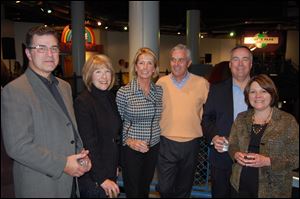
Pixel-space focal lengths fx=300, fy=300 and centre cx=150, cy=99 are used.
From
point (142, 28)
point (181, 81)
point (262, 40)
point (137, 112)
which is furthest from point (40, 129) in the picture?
point (262, 40)

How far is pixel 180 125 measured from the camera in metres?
2.80

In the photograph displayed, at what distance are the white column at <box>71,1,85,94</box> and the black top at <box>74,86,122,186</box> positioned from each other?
10.2 meters

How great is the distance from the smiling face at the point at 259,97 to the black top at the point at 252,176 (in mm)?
142

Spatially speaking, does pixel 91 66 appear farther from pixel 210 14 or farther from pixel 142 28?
pixel 210 14

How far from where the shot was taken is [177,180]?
2.91 metres

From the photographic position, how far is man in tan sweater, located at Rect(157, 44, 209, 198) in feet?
9.21

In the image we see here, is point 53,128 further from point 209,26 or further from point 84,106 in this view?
point 209,26

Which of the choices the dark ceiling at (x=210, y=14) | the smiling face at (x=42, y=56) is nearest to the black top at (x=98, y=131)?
the smiling face at (x=42, y=56)

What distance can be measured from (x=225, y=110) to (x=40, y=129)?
154cm

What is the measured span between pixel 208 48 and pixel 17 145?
2482cm

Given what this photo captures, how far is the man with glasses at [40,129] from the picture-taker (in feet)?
5.39

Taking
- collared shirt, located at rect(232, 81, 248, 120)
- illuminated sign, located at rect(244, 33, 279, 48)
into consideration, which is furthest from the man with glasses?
illuminated sign, located at rect(244, 33, 279, 48)

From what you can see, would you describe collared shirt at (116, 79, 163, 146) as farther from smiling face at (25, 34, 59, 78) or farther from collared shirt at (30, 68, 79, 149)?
smiling face at (25, 34, 59, 78)

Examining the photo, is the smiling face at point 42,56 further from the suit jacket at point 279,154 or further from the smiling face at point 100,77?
the suit jacket at point 279,154
